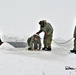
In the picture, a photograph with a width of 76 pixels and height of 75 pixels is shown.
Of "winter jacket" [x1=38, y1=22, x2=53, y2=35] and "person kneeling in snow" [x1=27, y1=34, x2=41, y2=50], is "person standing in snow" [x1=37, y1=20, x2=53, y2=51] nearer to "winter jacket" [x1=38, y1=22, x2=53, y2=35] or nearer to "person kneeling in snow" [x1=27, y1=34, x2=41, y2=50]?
"winter jacket" [x1=38, y1=22, x2=53, y2=35]

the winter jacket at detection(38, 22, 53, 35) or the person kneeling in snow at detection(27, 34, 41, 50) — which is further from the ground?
the winter jacket at detection(38, 22, 53, 35)

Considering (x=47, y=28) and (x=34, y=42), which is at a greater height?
(x=47, y=28)

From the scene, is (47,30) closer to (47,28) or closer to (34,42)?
(47,28)

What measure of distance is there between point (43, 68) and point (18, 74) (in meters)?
0.83

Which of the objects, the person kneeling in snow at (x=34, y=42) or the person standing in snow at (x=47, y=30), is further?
the person standing in snow at (x=47, y=30)

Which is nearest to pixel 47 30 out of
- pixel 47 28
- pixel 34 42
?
pixel 47 28

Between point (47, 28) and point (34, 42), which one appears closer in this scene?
point (34, 42)

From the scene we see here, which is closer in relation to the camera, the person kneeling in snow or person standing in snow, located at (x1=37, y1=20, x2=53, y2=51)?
the person kneeling in snow

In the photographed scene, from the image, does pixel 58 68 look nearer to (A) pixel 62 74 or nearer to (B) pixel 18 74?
(A) pixel 62 74

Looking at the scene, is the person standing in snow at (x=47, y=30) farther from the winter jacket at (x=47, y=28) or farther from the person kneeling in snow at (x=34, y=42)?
the person kneeling in snow at (x=34, y=42)

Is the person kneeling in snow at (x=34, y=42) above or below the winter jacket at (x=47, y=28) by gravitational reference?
below

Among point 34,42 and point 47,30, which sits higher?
point 47,30

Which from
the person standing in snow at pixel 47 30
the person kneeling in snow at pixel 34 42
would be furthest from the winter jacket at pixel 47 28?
the person kneeling in snow at pixel 34 42

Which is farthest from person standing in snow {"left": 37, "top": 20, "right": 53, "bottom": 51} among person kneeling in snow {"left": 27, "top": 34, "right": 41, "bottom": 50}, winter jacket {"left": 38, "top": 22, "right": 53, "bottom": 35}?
person kneeling in snow {"left": 27, "top": 34, "right": 41, "bottom": 50}
